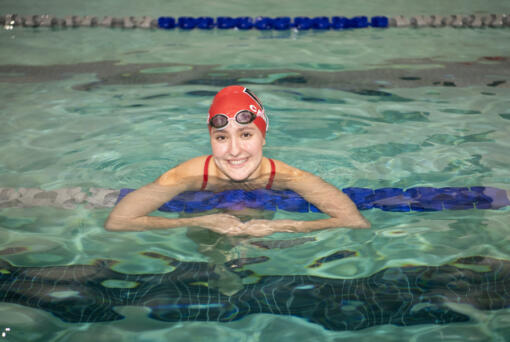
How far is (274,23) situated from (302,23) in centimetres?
52

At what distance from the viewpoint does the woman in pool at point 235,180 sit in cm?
329

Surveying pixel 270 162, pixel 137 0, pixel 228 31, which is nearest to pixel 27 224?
pixel 270 162

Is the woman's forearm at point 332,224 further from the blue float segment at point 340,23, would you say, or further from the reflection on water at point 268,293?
the blue float segment at point 340,23

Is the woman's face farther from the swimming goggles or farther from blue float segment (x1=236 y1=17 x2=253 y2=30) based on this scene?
blue float segment (x1=236 y1=17 x2=253 y2=30)

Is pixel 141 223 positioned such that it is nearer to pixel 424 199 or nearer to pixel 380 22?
pixel 424 199

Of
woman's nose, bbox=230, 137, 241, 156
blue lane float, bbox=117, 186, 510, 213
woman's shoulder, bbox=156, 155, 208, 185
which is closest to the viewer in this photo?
woman's nose, bbox=230, 137, 241, 156

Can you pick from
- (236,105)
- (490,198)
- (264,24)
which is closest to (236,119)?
(236,105)

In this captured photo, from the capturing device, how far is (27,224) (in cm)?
376

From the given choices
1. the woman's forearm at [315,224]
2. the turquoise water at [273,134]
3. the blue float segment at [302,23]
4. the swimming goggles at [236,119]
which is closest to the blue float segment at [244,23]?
the turquoise water at [273,134]

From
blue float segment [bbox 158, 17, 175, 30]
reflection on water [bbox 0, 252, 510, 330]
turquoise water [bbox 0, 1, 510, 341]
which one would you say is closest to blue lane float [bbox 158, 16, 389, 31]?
blue float segment [bbox 158, 17, 175, 30]

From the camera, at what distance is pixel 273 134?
5500mm

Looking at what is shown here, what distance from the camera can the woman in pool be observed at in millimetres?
3285

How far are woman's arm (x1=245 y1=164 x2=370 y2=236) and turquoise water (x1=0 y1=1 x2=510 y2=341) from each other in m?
0.18

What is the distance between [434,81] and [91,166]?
458 centimetres
